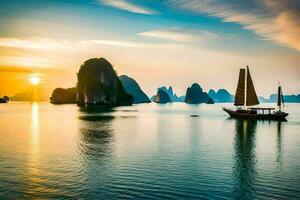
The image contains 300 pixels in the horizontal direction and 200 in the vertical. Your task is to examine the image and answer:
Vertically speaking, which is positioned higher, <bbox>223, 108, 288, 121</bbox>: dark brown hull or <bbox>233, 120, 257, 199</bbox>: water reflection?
<bbox>223, 108, 288, 121</bbox>: dark brown hull

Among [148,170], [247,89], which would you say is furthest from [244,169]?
[247,89]

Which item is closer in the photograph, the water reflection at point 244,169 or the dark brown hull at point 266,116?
the water reflection at point 244,169

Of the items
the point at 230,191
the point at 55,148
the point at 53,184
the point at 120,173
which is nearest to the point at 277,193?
the point at 230,191

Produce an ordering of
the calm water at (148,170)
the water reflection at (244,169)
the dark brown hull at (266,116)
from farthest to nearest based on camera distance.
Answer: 1. the dark brown hull at (266,116)
2. the water reflection at (244,169)
3. the calm water at (148,170)

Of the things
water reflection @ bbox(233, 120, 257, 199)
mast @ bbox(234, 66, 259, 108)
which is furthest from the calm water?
mast @ bbox(234, 66, 259, 108)

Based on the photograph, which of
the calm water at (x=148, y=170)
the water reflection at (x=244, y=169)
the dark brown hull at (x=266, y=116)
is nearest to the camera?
the calm water at (x=148, y=170)

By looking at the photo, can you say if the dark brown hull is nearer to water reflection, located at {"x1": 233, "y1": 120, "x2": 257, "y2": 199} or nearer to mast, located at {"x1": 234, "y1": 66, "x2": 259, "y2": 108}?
mast, located at {"x1": 234, "y1": 66, "x2": 259, "y2": 108}

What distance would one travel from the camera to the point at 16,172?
3234 cm

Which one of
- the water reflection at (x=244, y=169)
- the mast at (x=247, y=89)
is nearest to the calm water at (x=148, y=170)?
the water reflection at (x=244, y=169)

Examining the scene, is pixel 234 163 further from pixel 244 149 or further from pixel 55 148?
pixel 55 148

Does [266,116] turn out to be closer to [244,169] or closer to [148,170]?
[244,169]

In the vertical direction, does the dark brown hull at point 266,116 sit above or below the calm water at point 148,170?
above

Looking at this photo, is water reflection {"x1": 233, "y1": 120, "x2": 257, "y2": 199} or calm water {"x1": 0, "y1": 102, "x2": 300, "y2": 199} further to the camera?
water reflection {"x1": 233, "y1": 120, "x2": 257, "y2": 199}

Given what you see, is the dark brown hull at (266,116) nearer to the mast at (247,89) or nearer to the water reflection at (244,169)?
the mast at (247,89)
